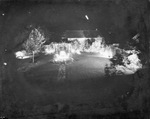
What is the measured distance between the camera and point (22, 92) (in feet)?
9.32

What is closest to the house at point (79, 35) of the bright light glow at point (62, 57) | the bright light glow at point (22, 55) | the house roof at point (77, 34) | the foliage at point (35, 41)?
the house roof at point (77, 34)

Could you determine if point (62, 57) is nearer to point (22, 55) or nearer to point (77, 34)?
point (77, 34)

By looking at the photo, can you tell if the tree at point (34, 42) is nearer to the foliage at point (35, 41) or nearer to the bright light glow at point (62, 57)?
the foliage at point (35, 41)

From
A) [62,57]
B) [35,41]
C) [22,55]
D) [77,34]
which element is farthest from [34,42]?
[77,34]

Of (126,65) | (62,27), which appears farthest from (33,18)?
(126,65)

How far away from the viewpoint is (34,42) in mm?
2869

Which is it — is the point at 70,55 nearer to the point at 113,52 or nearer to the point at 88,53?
the point at 88,53

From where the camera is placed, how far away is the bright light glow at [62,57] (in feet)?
9.51

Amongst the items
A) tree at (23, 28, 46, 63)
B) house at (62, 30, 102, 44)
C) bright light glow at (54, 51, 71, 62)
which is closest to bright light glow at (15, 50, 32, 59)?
tree at (23, 28, 46, 63)

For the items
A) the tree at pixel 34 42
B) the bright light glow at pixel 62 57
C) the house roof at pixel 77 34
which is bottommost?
the bright light glow at pixel 62 57

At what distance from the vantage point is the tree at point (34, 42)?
2.85 meters

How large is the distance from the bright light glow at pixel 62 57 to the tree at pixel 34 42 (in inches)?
11.0

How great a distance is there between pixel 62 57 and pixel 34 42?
471 millimetres

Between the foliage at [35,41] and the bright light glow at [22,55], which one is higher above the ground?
the foliage at [35,41]
